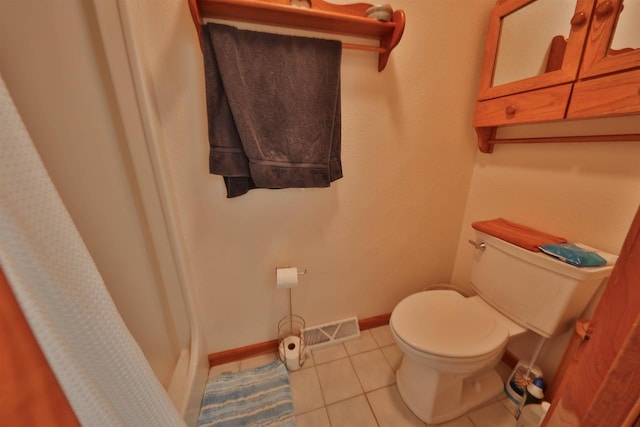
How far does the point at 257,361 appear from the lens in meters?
1.28

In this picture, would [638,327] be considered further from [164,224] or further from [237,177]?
[164,224]

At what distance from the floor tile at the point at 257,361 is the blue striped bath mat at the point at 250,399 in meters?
0.04

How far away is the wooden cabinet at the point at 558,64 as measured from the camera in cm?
67

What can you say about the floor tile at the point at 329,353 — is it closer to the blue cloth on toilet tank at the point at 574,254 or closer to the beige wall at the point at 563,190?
the beige wall at the point at 563,190

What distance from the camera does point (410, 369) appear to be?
1.07 meters

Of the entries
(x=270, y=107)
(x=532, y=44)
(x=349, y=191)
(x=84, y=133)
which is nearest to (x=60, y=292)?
(x=84, y=133)

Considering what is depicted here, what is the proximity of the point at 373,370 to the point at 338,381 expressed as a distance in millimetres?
199

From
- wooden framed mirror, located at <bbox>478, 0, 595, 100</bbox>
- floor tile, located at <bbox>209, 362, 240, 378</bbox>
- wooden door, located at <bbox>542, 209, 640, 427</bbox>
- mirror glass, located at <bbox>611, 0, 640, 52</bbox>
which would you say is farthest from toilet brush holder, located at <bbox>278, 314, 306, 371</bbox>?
mirror glass, located at <bbox>611, 0, 640, 52</bbox>

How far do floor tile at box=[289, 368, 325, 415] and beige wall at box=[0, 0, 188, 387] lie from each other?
0.65m

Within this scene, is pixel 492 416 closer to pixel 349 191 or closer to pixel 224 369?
pixel 349 191

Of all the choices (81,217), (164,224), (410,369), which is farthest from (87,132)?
(410,369)

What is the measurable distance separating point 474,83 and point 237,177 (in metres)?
1.25

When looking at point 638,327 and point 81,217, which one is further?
point 81,217

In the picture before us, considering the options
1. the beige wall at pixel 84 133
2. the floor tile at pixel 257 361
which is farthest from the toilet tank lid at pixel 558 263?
the beige wall at pixel 84 133
